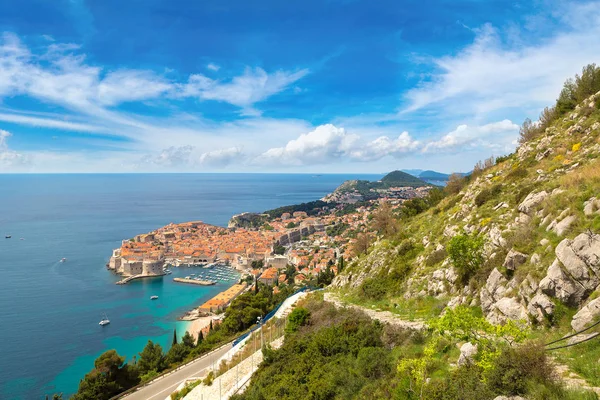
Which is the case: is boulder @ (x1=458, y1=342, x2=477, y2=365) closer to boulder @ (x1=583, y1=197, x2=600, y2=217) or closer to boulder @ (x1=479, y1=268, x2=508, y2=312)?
boulder @ (x1=479, y1=268, x2=508, y2=312)

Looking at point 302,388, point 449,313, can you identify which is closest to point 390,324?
point 302,388

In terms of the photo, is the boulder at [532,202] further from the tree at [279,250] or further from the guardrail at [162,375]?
the tree at [279,250]

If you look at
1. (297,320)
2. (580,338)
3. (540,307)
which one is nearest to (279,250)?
(297,320)

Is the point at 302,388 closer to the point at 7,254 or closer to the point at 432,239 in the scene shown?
the point at 432,239

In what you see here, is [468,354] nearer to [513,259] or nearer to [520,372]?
[520,372]

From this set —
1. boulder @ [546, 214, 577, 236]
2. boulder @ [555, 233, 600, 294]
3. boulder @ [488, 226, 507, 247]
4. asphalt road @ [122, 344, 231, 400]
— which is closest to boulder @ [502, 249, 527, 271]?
boulder @ [546, 214, 577, 236]

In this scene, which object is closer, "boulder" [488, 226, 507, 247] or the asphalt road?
"boulder" [488, 226, 507, 247]
